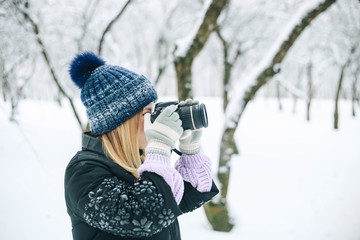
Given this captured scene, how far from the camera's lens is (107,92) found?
110 centimetres

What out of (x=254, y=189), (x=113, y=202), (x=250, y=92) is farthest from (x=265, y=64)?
(x=254, y=189)

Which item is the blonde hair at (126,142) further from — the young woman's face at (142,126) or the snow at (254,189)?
the snow at (254,189)

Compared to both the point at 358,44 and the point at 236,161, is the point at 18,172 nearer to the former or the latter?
the point at 236,161

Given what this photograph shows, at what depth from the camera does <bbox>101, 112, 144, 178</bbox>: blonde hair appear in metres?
1.11

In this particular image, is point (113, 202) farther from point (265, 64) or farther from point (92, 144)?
point (265, 64)

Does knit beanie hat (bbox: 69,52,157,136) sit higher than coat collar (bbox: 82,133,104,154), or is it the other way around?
knit beanie hat (bbox: 69,52,157,136)

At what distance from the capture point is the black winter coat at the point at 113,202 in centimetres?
90

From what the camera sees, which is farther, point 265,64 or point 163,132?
point 265,64

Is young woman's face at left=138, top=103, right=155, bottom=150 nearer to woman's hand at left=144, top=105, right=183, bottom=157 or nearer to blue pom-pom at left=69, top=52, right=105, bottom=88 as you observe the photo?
woman's hand at left=144, top=105, right=183, bottom=157

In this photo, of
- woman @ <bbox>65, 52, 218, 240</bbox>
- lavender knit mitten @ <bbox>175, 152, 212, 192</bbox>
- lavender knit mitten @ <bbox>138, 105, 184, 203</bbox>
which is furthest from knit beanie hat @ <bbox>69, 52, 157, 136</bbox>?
lavender knit mitten @ <bbox>175, 152, 212, 192</bbox>

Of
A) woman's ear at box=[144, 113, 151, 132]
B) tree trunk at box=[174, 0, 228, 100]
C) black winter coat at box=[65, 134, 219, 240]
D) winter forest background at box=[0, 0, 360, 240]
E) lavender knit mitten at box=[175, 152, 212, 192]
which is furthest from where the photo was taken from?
winter forest background at box=[0, 0, 360, 240]

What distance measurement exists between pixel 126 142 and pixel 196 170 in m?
0.34

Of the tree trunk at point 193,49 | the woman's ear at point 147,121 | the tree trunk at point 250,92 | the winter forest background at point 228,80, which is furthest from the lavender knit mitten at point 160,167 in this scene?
the tree trunk at point 193,49

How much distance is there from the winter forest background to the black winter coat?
527mm
